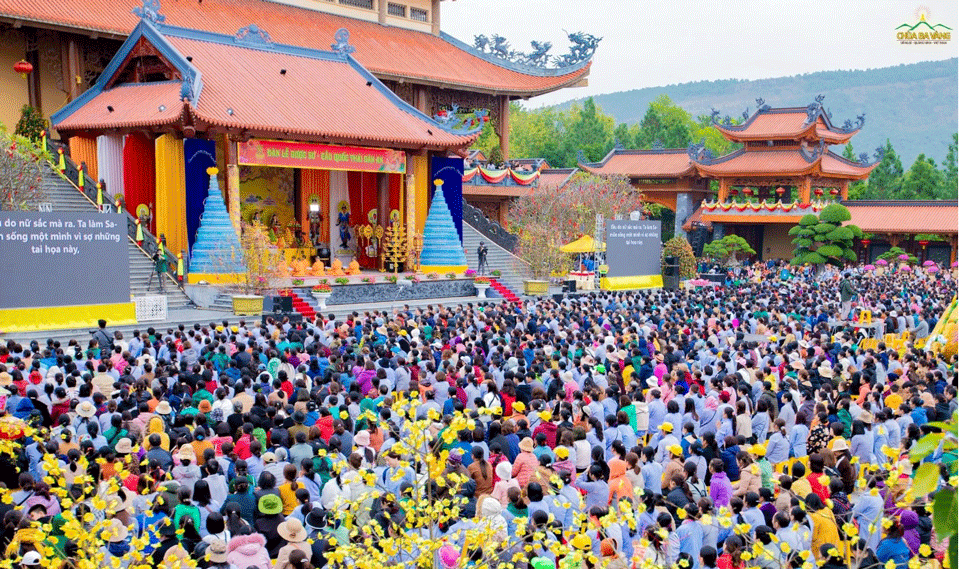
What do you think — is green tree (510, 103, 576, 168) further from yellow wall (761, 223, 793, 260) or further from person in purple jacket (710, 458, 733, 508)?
person in purple jacket (710, 458, 733, 508)

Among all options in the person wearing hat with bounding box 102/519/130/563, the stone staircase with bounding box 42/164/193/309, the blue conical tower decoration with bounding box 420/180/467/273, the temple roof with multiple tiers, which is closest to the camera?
the person wearing hat with bounding box 102/519/130/563

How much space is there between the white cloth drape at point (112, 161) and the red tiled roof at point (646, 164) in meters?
27.0

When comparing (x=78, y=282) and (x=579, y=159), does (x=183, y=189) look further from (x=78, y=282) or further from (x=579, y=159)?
(x=579, y=159)

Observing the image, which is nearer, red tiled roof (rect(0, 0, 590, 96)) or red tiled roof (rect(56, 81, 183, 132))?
red tiled roof (rect(56, 81, 183, 132))

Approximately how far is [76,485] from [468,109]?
3236cm

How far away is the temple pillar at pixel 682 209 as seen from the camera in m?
46.0

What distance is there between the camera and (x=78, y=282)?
19.1 metres

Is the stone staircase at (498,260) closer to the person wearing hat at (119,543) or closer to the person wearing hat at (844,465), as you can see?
the person wearing hat at (844,465)

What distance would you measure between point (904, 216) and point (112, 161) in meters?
31.3

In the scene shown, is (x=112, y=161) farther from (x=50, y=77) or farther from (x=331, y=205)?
(x=331, y=205)

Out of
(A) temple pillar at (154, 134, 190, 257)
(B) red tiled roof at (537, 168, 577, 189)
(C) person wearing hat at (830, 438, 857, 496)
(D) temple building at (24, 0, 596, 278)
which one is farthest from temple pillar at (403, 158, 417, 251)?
(C) person wearing hat at (830, 438, 857, 496)

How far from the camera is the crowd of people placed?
6.30m

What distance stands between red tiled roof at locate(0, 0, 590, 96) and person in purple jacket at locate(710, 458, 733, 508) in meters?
24.4

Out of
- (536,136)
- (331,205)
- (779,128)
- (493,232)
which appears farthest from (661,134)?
(331,205)
